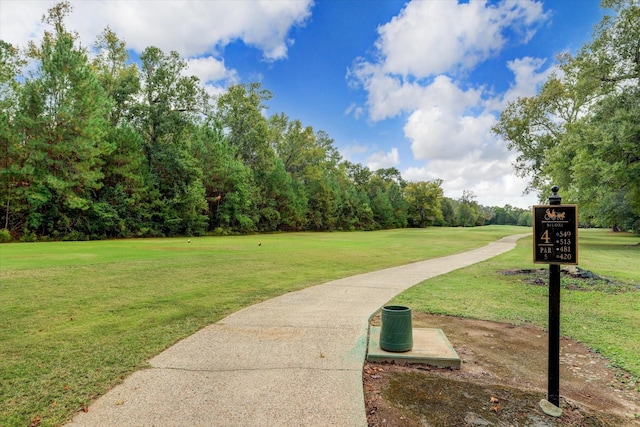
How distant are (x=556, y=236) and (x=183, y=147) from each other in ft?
129

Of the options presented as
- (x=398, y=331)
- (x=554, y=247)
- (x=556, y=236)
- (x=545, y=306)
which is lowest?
(x=545, y=306)

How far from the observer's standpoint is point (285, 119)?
60.6 meters

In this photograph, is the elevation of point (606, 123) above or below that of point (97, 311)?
above

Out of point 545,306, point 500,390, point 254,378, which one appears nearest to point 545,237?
point 500,390

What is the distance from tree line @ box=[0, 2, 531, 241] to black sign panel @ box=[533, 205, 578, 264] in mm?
31051

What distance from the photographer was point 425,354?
15.5 ft

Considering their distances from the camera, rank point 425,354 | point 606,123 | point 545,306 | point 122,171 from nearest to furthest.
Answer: point 425,354 < point 545,306 < point 606,123 < point 122,171

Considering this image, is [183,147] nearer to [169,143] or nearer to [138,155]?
[169,143]

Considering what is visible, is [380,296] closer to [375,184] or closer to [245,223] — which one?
[245,223]

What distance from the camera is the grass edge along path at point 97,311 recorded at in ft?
12.4

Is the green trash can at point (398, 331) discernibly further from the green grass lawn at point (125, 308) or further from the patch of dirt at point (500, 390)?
the green grass lawn at point (125, 308)

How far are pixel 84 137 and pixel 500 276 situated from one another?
2991 cm

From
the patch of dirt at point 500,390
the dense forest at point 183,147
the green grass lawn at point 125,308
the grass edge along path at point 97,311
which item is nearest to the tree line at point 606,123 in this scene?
the dense forest at point 183,147

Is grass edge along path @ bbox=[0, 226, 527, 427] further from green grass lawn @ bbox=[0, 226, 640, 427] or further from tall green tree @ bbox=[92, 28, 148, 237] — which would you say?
tall green tree @ bbox=[92, 28, 148, 237]
